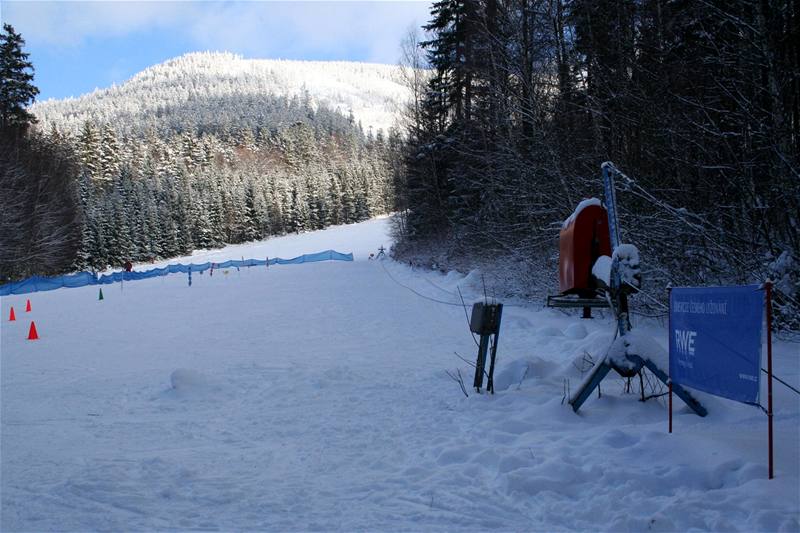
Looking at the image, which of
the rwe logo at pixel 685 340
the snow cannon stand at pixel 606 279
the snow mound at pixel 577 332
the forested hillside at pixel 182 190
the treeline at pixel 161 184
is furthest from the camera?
the forested hillside at pixel 182 190

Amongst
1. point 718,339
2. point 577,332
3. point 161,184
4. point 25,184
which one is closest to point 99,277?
point 25,184

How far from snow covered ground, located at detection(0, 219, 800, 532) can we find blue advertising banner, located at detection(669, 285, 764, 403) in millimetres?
545

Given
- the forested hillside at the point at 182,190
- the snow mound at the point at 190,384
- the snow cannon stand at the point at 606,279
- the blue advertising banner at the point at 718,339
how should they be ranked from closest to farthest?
1. the blue advertising banner at the point at 718,339
2. the snow cannon stand at the point at 606,279
3. the snow mound at the point at 190,384
4. the forested hillside at the point at 182,190

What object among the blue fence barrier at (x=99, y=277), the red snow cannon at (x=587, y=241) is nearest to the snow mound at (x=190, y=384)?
the red snow cannon at (x=587, y=241)

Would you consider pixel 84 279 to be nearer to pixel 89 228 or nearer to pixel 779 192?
pixel 89 228

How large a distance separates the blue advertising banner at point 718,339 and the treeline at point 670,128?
212 cm

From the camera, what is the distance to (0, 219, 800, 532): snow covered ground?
3387mm

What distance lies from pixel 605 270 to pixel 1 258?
115 ft

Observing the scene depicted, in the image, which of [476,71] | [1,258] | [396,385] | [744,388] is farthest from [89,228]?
[744,388]

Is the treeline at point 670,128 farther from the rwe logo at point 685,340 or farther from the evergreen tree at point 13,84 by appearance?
the evergreen tree at point 13,84

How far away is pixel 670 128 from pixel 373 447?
7.40 metres

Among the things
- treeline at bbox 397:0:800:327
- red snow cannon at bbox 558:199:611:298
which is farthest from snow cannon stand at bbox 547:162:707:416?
treeline at bbox 397:0:800:327

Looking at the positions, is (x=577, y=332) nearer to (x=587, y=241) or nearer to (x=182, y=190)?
(x=587, y=241)

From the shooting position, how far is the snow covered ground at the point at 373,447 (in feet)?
11.1
